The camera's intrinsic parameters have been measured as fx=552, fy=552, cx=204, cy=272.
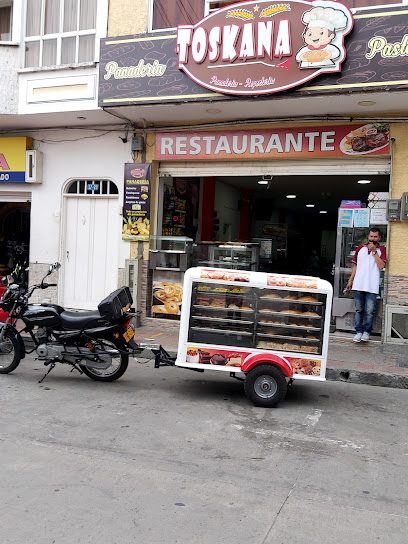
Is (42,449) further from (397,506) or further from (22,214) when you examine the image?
(22,214)

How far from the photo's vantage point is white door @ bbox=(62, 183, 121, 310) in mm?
11297

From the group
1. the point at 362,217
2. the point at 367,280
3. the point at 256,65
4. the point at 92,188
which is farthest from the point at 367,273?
the point at 92,188

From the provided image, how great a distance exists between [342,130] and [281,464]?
6456mm

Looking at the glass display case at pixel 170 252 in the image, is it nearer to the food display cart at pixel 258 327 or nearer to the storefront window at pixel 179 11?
the storefront window at pixel 179 11

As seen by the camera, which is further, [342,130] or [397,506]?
[342,130]

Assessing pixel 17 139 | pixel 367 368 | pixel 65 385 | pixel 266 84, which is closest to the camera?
pixel 65 385

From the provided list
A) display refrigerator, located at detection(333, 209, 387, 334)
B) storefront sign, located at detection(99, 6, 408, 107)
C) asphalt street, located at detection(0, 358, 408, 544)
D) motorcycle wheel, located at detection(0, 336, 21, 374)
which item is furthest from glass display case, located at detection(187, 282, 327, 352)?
display refrigerator, located at detection(333, 209, 387, 334)

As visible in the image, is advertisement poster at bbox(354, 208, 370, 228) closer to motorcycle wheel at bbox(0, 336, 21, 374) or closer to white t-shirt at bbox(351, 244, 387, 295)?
white t-shirt at bbox(351, 244, 387, 295)

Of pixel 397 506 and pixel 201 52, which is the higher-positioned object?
pixel 201 52

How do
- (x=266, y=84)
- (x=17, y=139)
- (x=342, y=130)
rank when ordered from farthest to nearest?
(x=17, y=139) < (x=342, y=130) < (x=266, y=84)

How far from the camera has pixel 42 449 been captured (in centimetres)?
461

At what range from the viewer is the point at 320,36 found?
813 centimetres

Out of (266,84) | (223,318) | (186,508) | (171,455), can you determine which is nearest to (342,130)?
(266,84)

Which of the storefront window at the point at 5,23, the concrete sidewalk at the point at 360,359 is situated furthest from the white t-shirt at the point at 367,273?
the storefront window at the point at 5,23
